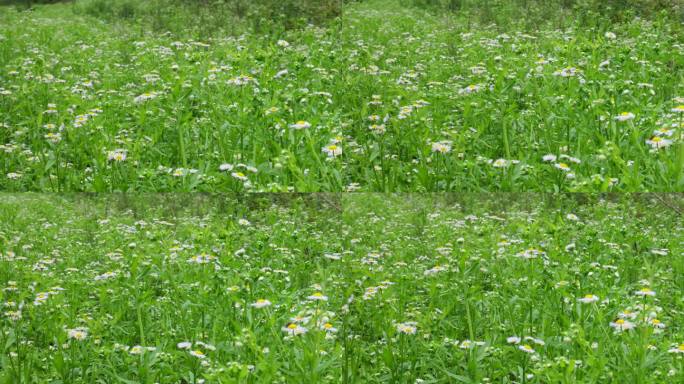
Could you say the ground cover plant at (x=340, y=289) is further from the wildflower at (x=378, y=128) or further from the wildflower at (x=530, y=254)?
the wildflower at (x=378, y=128)

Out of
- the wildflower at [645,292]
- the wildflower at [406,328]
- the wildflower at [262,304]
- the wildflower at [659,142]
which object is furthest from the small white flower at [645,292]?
the wildflower at [262,304]

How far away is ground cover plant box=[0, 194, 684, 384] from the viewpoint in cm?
418

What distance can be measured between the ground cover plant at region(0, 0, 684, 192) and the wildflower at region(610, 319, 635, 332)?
28.1 inches

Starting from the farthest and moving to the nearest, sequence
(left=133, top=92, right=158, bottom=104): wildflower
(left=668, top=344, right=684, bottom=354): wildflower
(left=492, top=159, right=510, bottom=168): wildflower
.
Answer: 1. (left=133, top=92, right=158, bottom=104): wildflower
2. (left=492, top=159, right=510, bottom=168): wildflower
3. (left=668, top=344, right=684, bottom=354): wildflower

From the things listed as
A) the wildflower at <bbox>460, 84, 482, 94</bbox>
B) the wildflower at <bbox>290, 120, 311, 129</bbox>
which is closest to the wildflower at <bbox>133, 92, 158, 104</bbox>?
the wildflower at <bbox>290, 120, 311, 129</bbox>

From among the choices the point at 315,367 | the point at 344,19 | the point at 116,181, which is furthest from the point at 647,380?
the point at 344,19

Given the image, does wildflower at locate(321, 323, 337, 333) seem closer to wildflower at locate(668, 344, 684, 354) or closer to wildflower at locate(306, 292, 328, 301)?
wildflower at locate(306, 292, 328, 301)

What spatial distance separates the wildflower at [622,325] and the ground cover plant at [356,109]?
2.34 ft

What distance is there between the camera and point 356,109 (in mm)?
4914

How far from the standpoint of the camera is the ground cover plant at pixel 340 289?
4.18 meters

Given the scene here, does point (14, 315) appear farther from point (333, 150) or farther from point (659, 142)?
→ point (659, 142)

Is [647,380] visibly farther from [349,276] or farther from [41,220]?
[41,220]

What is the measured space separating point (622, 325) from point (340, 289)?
61.2 inches

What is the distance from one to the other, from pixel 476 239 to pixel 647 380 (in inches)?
50.6
